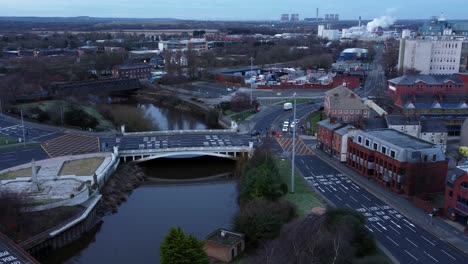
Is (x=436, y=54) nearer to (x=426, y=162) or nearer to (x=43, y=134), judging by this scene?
(x=426, y=162)

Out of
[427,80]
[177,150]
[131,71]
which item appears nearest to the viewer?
[177,150]

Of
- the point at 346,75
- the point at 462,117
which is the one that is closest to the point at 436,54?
the point at 346,75

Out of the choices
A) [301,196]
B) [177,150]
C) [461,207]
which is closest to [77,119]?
[177,150]

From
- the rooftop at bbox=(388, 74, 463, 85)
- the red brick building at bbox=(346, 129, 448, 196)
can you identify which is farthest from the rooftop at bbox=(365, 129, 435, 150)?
the rooftop at bbox=(388, 74, 463, 85)

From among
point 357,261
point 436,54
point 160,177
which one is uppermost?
point 436,54

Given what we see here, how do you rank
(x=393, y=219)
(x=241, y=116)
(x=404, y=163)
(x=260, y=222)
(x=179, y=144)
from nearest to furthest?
(x=260, y=222) < (x=393, y=219) < (x=404, y=163) < (x=179, y=144) < (x=241, y=116)

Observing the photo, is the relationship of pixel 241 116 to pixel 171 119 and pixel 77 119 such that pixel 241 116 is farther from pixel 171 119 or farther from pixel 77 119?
pixel 77 119
